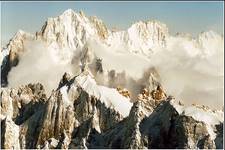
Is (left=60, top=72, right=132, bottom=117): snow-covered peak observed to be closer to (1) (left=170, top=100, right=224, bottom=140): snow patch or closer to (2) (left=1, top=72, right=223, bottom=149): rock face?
(2) (left=1, top=72, right=223, bottom=149): rock face

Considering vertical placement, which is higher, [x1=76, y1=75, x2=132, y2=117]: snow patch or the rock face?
[x1=76, y1=75, x2=132, y2=117]: snow patch

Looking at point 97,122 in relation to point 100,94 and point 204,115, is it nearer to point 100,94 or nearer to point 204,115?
point 100,94

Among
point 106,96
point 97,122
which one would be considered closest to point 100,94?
point 106,96

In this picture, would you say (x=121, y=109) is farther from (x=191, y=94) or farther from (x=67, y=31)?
(x=67, y=31)

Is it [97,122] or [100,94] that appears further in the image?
[100,94]

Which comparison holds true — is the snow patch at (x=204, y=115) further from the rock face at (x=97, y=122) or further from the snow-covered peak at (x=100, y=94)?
the snow-covered peak at (x=100, y=94)

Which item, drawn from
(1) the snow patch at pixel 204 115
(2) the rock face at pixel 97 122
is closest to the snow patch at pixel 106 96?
(2) the rock face at pixel 97 122

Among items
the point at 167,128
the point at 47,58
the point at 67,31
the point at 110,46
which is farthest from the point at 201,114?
the point at 110,46

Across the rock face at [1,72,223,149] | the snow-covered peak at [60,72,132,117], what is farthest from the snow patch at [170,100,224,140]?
the snow-covered peak at [60,72,132,117]

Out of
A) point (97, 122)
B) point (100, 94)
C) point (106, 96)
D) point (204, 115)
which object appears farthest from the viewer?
point (106, 96)
